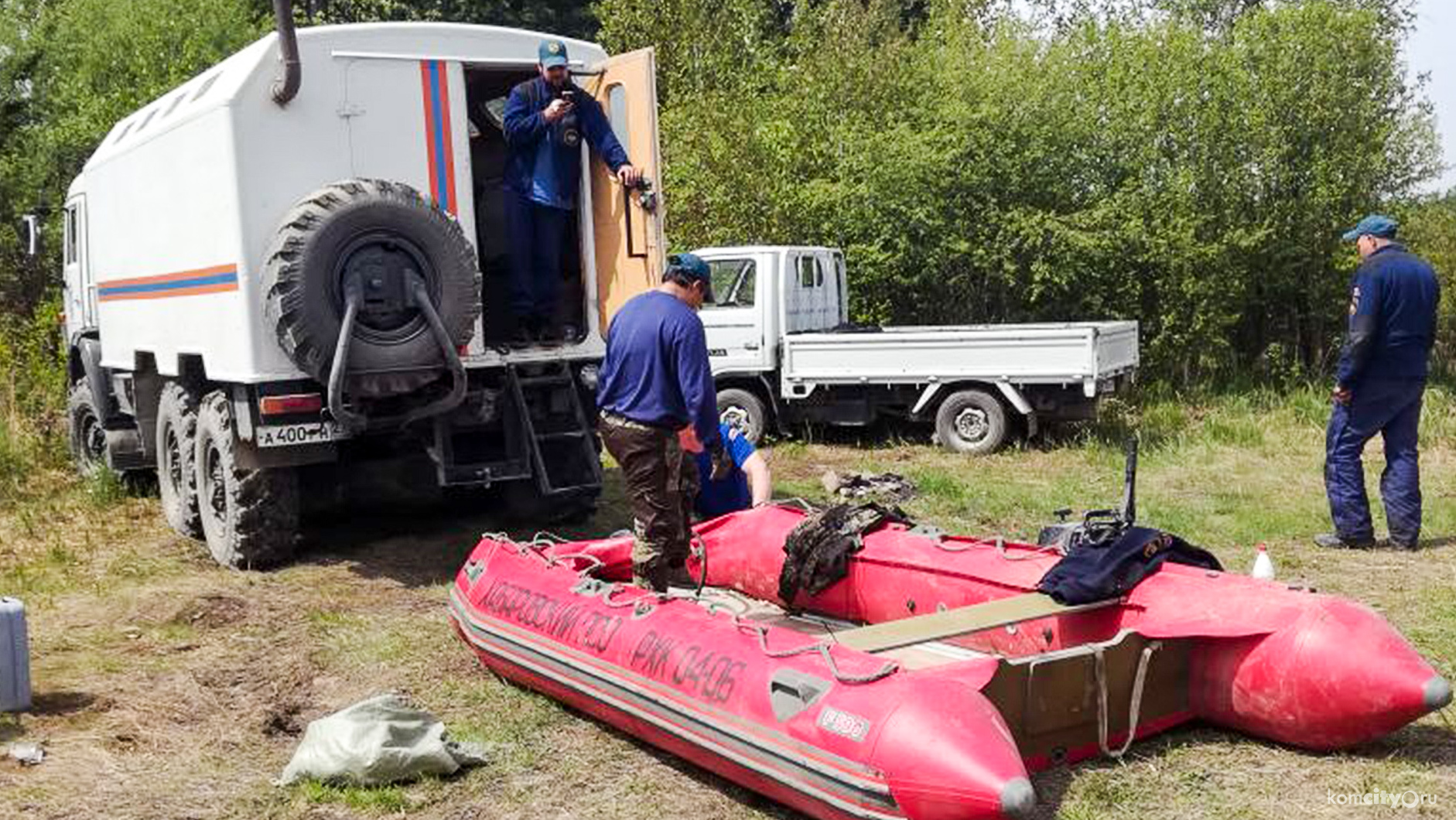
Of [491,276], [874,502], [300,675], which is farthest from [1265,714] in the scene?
[491,276]

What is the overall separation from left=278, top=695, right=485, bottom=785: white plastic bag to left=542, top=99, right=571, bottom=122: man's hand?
4053 mm

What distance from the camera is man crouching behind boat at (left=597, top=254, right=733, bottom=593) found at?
218 inches

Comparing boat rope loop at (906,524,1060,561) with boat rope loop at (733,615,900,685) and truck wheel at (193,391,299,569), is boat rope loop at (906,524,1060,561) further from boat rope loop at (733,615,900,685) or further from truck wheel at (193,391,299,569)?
truck wheel at (193,391,299,569)

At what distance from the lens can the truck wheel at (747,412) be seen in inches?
511

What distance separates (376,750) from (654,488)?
68.1 inches

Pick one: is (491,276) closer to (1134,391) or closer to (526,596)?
(526,596)

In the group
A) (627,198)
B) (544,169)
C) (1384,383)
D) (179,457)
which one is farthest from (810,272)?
(179,457)

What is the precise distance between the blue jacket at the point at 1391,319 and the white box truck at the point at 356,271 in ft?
13.4

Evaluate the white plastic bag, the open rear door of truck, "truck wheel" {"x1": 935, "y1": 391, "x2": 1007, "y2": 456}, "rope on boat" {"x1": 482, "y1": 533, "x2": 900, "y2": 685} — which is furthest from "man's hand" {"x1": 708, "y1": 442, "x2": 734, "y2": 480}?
"truck wheel" {"x1": 935, "y1": 391, "x2": 1007, "y2": 456}

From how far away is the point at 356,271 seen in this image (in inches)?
274

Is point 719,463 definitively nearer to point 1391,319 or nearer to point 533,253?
point 533,253

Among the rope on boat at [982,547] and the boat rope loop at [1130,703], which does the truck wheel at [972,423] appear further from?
the boat rope loop at [1130,703]

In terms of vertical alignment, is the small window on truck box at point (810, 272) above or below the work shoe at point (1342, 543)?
above

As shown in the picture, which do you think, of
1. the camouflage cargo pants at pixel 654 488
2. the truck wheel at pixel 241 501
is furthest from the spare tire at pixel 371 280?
the camouflage cargo pants at pixel 654 488
